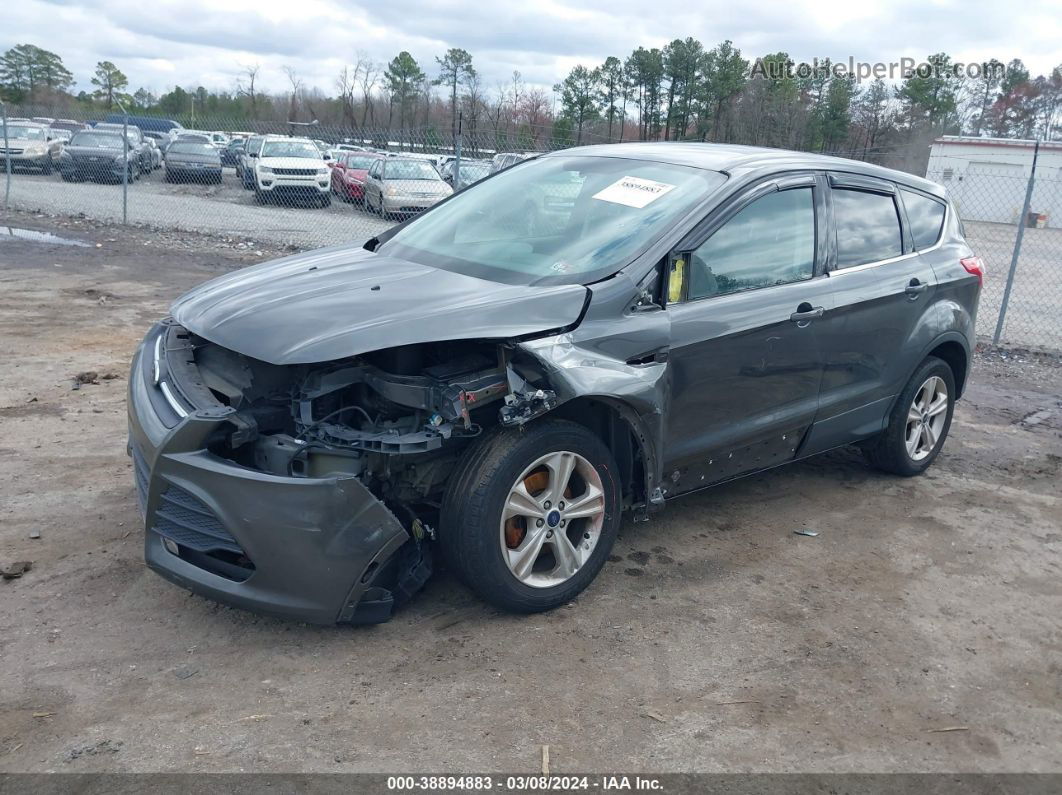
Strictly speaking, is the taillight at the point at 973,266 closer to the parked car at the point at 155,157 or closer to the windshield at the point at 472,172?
the windshield at the point at 472,172

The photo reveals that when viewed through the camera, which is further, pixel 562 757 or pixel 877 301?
pixel 877 301

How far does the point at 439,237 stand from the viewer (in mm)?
4586

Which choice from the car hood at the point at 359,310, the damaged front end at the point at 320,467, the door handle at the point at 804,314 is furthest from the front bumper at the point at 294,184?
the damaged front end at the point at 320,467

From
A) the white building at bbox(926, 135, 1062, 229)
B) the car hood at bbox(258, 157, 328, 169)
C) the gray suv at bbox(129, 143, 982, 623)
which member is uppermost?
the white building at bbox(926, 135, 1062, 229)

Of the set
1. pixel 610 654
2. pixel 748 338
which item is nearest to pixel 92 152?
pixel 748 338

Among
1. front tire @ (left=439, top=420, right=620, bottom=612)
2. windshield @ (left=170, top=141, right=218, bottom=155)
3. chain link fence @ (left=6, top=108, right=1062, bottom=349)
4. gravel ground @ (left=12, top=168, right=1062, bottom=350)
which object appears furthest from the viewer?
windshield @ (left=170, top=141, right=218, bottom=155)

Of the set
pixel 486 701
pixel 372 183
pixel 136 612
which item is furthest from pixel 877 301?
pixel 372 183

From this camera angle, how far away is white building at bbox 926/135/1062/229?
34.1m

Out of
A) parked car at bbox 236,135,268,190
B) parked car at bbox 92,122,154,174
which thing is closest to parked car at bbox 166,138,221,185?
parked car at bbox 236,135,268,190

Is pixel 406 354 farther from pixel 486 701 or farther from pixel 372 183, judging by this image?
pixel 372 183

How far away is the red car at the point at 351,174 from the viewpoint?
70.5ft

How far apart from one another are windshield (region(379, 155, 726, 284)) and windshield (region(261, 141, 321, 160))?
58.2ft

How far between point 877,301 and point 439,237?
2288mm

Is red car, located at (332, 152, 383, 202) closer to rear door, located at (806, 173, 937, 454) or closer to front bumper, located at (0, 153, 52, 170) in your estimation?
front bumper, located at (0, 153, 52, 170)
